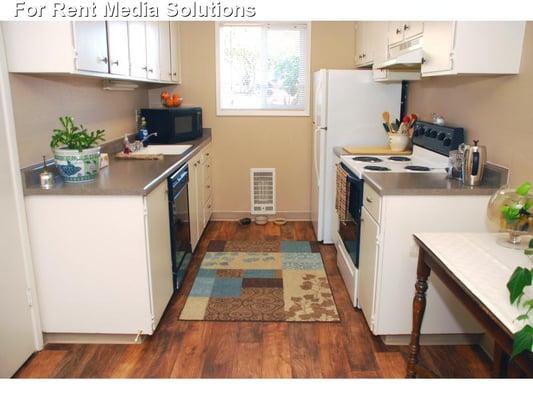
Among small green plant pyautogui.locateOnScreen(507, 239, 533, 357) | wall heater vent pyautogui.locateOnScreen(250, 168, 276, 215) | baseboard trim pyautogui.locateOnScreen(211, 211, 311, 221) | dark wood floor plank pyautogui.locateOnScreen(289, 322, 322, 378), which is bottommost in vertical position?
dark wood floor plank pyautogui.locateOnScreen(289, 322, 322, 378)

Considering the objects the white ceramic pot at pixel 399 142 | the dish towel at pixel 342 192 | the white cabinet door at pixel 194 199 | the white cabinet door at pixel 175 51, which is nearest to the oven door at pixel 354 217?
the dish towel at pixel 342 192

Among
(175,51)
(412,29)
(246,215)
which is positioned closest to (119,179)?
(412,29)

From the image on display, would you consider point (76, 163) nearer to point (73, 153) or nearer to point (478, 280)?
point (73, 153)

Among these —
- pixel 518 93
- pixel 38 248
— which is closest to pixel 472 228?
pixel 518 93

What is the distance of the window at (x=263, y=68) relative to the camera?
456cm

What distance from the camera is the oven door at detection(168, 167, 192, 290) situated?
2.81 meters

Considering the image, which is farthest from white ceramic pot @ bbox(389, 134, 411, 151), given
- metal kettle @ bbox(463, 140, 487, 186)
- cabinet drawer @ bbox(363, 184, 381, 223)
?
metal kettle @ bbox(463, 140, 487, 186)

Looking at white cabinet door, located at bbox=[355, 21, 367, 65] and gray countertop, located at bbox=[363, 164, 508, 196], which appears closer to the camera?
gray countertop, located at bbox=[363, 164, 508, 196]

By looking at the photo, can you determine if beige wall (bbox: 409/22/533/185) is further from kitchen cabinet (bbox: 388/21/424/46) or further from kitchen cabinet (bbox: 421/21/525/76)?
kitchen cabinet (bbox: 388/21/424/46)

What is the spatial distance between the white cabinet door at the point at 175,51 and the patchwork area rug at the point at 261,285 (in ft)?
5.56

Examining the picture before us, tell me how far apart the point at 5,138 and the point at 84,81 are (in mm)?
1030

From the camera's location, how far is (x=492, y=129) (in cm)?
236

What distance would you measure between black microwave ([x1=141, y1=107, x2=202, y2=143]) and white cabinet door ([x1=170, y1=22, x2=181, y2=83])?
45 cm
